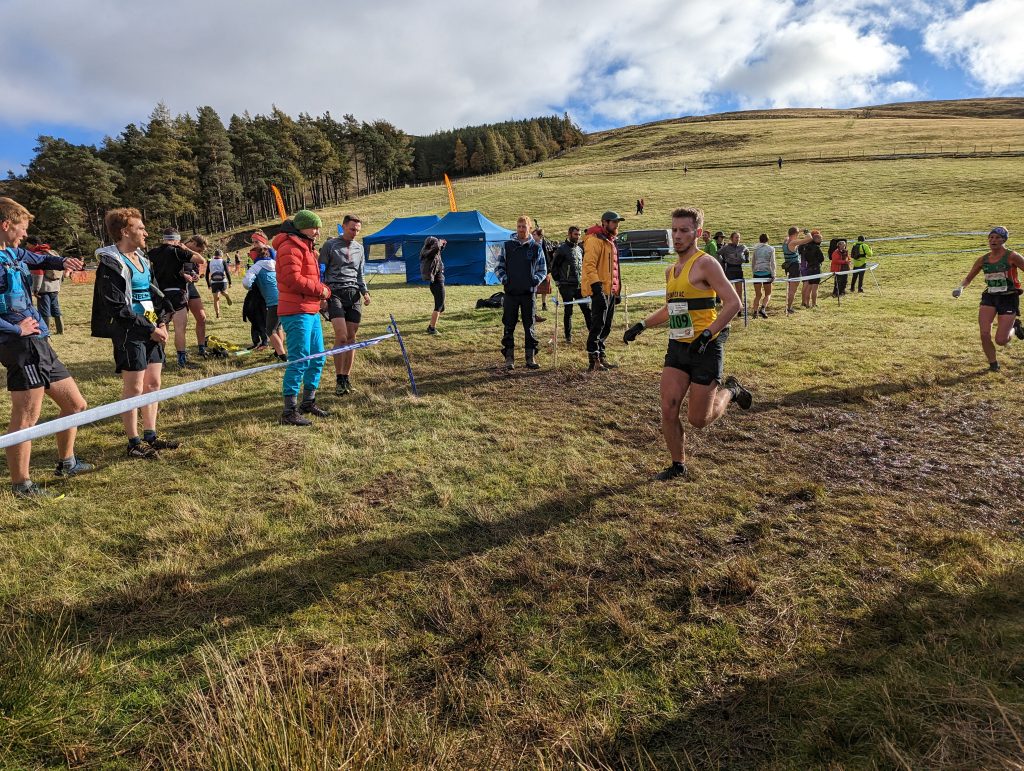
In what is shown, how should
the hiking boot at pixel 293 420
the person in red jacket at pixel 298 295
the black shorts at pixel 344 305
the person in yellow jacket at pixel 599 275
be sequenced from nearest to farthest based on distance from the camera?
the person in red jacket at pixel 298 295 < the hiking boot at pixel 293 420 < the black shorts at pixel 344 305 < the person in yellow jacket at pixel 599 275

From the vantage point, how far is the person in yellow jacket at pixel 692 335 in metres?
4.10

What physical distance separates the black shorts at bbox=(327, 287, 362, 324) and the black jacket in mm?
2446

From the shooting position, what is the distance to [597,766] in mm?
1993

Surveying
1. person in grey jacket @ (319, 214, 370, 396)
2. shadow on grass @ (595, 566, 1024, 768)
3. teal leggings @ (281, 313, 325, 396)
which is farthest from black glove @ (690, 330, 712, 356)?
person in grey jacket @ (319, 214, 370, 396)

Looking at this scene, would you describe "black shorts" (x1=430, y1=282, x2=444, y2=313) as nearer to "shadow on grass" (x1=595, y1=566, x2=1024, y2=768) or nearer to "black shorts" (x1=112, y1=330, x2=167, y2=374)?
"black shorts" (x1=112, y1=330, x2=167, y2=374)

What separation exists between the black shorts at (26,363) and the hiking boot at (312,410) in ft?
7.70

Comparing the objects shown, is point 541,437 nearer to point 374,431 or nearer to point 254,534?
point 374,431

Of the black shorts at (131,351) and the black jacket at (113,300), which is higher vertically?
the black jacket at (113,300)

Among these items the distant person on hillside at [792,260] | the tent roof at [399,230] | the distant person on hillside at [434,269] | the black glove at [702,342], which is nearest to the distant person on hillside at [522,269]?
the distant person on hillside at [434,269]

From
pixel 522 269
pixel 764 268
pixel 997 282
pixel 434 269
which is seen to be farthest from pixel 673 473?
pixel 764 268

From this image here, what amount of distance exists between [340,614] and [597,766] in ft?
4.98

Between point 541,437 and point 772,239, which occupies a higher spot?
point 772,239

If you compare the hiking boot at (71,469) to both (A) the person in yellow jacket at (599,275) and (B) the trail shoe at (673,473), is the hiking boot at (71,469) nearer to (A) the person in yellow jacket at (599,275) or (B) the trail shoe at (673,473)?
(B) the trail shoe at (673,473)

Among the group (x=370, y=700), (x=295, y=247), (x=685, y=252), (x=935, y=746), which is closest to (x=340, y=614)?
(x=370, y=700)
